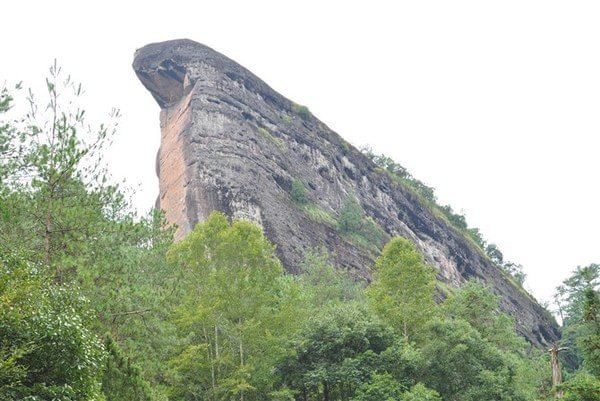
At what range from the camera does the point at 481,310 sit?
33.1 meters

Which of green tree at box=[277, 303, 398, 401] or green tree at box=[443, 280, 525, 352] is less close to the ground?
green tree at box=[443, 280, 525, 352]

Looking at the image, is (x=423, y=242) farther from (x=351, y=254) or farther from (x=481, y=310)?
(x=481, y=310)

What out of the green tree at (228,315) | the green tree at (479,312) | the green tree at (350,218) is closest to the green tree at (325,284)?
the green tree at (479,312)

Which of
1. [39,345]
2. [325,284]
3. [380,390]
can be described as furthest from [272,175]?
[39,345]

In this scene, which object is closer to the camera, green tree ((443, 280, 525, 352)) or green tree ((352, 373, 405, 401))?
green tree ((352, 373, 405, 401))

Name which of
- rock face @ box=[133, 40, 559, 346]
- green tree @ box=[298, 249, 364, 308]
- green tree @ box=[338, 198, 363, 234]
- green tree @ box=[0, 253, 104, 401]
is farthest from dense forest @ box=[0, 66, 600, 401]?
green tree @ box=[338, 198, 363, 234]

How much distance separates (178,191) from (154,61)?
1846cm

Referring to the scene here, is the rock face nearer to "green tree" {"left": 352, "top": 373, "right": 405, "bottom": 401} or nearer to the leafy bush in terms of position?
"green tree" {"left": 352, "top": 373, "right": 405, "bottom": 401}

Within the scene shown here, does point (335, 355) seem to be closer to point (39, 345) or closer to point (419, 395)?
point (419, 395)

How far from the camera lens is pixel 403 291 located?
1114 inches

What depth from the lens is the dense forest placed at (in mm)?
9992

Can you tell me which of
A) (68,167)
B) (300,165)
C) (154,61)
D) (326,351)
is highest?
(154,61)

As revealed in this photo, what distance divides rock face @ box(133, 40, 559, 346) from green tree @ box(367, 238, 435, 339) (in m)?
23.0

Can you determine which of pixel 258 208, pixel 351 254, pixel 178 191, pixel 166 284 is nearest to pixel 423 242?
pixel 351 254
